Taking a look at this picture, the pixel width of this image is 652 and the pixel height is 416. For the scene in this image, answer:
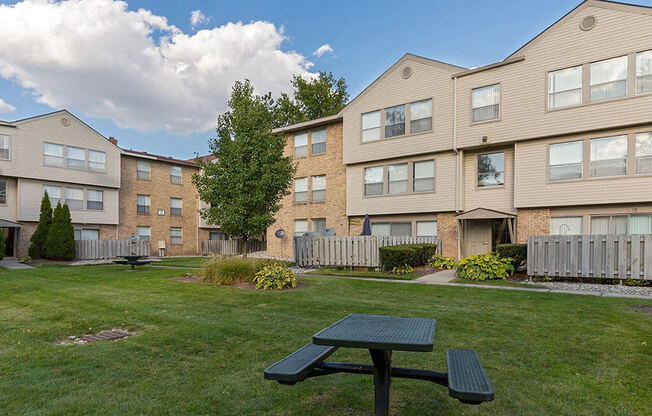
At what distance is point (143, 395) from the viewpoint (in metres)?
3.48

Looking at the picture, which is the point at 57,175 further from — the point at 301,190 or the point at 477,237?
the point at 477,237

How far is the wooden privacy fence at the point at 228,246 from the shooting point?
31.9 meters

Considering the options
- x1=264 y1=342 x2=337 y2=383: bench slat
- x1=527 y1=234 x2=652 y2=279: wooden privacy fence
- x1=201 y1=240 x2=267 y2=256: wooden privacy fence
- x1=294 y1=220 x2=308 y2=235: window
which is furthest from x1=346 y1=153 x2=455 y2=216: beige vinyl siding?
x1=264 y1=342 x2=337 y2=383: bench slat

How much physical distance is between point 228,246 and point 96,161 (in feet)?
38.4

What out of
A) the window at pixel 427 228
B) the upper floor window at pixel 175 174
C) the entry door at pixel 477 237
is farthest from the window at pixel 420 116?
the upper floor window at pixel 175 174

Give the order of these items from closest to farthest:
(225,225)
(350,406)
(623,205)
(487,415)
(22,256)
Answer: (487,415) < (350,406) < (225,225) < (623,205) < (22,256)

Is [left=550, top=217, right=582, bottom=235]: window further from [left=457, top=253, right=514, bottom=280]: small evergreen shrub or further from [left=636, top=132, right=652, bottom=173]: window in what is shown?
[left=457, top=253, right=514, bottom=280]: small evergreen shrub

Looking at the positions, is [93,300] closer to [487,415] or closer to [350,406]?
[350,406]

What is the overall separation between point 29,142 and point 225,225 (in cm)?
1929

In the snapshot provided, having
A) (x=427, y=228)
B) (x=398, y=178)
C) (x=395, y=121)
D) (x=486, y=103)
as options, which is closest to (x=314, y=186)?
(x=398, y=178)

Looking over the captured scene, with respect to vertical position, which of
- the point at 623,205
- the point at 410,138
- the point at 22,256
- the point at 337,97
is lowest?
the point at 22,256

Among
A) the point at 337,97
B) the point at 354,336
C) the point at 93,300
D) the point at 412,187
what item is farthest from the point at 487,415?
the point at 337,97

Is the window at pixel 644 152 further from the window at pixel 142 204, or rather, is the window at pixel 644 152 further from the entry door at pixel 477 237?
the window at pixel 142 204

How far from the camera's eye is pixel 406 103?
19406 millimetres
